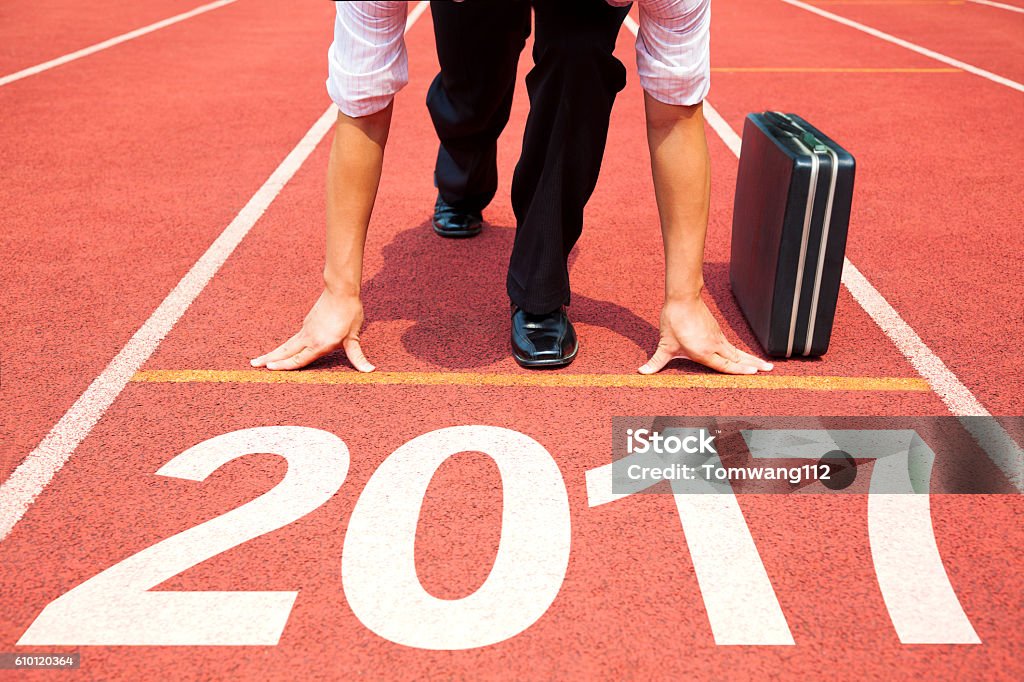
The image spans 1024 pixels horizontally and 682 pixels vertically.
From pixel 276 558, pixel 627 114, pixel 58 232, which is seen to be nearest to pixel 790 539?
pixel 276 558

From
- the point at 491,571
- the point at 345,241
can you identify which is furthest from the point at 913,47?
the point at 491,571

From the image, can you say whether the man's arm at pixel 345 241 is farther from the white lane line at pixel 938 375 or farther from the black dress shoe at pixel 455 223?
the white lane line at pixel 938 375

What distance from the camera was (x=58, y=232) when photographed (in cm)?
464

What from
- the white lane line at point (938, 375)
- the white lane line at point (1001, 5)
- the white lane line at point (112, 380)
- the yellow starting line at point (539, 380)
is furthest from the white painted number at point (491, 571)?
the white lane line at point (1001, 5)

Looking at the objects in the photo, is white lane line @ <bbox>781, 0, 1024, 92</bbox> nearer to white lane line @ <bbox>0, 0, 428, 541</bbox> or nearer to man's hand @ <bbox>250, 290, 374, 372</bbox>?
white lane line @ <bbox>0, 0, 428, 541</bbox>

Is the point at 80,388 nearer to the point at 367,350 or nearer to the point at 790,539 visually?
the point at 367,350

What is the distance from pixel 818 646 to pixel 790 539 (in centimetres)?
39

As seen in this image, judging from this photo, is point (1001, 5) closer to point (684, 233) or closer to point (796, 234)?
point (796, 234)

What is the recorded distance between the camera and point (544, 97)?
9.89 ft

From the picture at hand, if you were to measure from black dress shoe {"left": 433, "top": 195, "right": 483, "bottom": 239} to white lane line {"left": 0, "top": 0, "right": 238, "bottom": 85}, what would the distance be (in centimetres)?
519

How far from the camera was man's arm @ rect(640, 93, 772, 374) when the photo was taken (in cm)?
307

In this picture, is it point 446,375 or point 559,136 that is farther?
point 446,375

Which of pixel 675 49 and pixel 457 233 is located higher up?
pixel 675 49

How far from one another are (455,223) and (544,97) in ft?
5.44
